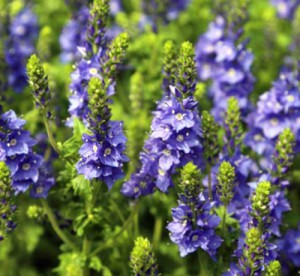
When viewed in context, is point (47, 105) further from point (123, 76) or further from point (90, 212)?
point (123, 76)

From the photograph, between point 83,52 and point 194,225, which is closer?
point 194,225

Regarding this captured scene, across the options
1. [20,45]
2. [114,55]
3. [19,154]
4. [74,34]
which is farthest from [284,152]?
[20,45]

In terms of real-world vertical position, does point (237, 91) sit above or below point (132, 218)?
above

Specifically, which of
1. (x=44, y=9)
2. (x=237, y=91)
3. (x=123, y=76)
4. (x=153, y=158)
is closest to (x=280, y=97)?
(x=237, y=91)

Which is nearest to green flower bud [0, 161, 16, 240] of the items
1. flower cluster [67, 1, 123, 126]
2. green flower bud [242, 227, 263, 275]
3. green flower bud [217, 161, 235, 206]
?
flower cluster [67, 1, 123, 126]

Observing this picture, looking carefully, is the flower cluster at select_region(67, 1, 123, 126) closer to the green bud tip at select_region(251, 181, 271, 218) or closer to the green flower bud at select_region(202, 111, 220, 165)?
the green flower bud at select_region(202, 111, 220, 165)
